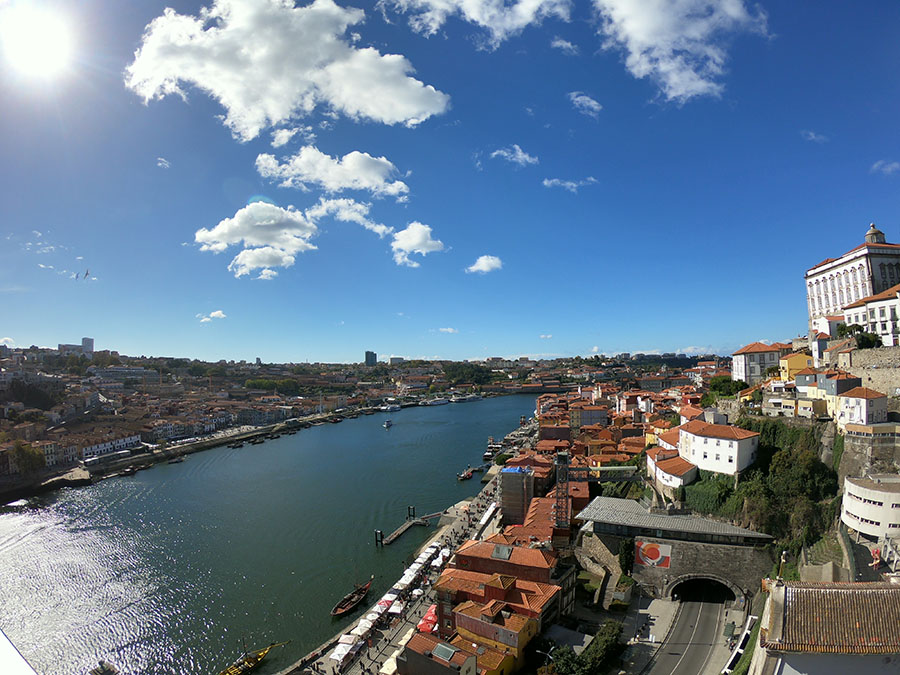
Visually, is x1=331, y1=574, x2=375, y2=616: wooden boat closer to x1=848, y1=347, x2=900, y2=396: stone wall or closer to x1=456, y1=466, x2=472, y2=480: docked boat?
x1=456, y1=466, x2=472, y2=480: docked boat

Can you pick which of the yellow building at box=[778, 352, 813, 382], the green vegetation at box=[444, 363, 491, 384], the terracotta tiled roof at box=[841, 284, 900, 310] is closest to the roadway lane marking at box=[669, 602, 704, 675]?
the yellow building at box=[778, 352, 813, 382]

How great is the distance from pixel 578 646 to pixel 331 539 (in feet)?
23.3

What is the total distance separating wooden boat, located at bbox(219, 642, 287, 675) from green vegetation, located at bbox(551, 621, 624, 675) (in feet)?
14.8

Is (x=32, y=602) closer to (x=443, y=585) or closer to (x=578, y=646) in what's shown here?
(x=443, y=585)

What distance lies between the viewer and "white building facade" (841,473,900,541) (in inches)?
245

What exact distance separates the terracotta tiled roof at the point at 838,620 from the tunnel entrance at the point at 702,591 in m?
4.00

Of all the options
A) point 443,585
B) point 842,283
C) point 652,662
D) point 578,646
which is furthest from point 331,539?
point 842,283

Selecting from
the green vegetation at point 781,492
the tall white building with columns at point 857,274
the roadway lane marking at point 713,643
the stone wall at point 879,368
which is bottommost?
the roadway lane marking at point 713,643

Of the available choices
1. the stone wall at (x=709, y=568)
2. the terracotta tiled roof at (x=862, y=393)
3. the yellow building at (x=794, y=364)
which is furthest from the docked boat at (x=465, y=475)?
the terracotta tiled roof at (x=862, y=393)

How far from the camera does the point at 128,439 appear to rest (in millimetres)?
23234

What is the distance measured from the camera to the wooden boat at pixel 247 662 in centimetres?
718

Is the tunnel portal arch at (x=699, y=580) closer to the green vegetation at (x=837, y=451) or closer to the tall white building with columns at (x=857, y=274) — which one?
the green vegetation at (x=837, y=451)

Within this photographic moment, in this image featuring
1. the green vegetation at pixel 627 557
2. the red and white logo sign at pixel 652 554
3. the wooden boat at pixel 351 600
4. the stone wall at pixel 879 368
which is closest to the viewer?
the red and white logo sign at pixel 652 554

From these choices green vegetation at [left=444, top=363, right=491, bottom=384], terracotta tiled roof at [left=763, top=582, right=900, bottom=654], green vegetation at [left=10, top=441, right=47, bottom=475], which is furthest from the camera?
green vegetation at [left=444, top=363, right=491, bottom=384]
